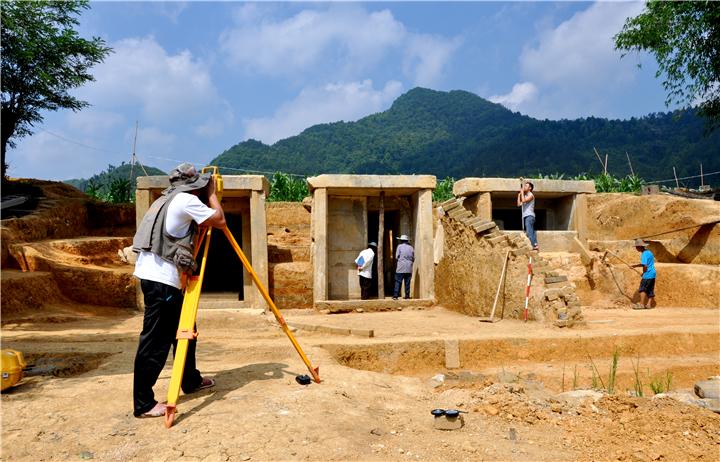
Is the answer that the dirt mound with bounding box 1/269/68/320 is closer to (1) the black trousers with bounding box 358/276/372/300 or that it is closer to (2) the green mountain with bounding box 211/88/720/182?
(1) the black trousers with bounding box 358/276/372/300

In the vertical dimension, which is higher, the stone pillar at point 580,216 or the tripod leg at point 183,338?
the stone pillar at point 580,216

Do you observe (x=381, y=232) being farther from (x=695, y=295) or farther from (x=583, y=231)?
(x=695, y=295)

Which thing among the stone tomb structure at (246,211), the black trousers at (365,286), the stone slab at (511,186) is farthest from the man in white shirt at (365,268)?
the stone slab at (511,186)

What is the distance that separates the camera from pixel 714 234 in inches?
488

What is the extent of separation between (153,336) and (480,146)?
262ft

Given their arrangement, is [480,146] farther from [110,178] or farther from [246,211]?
[246,211]

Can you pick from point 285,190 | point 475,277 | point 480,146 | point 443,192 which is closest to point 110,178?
point 285,190

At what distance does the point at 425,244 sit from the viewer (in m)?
11.9

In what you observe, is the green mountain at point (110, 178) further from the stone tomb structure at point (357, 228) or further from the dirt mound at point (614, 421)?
the dirt mound at point (614, 421)

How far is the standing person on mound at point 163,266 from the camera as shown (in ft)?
11.1

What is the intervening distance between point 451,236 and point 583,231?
4.83 meters

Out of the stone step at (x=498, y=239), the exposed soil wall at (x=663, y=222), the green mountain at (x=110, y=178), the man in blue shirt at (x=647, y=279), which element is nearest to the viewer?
the stone step at (x=498, y=239)

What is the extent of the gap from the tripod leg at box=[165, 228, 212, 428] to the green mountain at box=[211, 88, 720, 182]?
4571 cm

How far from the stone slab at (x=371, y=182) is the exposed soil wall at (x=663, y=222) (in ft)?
17.0
